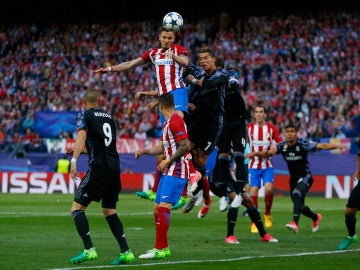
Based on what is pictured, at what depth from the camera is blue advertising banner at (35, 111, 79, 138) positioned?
39.5 m

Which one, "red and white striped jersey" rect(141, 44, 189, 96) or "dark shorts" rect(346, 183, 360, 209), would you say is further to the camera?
"red and white striped jersey" rect(141, 44, 189, 96)

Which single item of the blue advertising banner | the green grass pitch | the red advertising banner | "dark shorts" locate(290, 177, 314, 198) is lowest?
the red advertising banner

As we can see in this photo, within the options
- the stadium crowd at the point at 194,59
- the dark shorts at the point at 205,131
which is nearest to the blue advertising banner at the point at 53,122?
the stadium crowd at the point at 194,59

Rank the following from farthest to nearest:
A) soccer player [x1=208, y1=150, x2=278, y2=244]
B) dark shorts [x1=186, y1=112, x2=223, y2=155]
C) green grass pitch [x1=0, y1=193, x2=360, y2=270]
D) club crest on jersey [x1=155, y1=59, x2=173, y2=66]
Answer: soccer player [x1=208, y1=150, x2=278, y2=244] < club crest on jersey [x1=155, y1=59, x2=173, y2=66] < dark shorts [x1=186, y1=112, x2=223, y2=155] < green grass pitch [x1=0, y1=193, x2=360, y2=270]

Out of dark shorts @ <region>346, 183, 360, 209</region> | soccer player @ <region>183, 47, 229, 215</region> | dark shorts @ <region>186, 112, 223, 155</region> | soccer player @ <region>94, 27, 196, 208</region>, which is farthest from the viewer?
dark shorts @ <region>186, 112, 223, 155</region>

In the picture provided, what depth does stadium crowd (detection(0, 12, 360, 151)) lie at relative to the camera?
38.9 meters

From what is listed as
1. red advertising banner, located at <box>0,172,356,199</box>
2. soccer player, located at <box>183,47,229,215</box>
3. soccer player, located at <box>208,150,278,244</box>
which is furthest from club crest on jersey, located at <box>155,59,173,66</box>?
red advertising banner, located at <box>0,172,356,199</box>

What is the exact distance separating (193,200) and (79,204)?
12.9 feet

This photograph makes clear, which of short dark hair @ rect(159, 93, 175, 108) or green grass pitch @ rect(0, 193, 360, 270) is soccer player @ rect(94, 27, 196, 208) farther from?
green grass pitch @ rect(0, 193, 360, 270)

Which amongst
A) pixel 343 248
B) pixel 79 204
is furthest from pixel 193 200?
pixel 79 204

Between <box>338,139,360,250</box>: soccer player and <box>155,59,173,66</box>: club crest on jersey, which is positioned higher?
<box>155,59,173,66</box>: club crest on jersey

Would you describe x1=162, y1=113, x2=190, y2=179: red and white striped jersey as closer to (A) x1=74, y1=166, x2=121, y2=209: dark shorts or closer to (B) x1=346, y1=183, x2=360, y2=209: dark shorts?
(A) x1=74, y1=166, x2=121, y2=209: dark shorts

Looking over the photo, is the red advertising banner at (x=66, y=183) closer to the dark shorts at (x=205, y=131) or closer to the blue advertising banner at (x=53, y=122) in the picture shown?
the blue advertising banner at (x=53, y=122)

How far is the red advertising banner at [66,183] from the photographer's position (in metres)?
33.4
